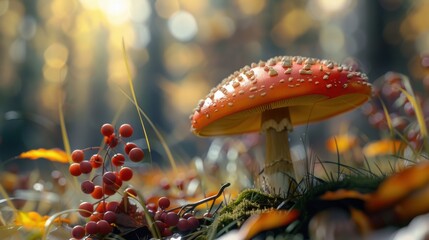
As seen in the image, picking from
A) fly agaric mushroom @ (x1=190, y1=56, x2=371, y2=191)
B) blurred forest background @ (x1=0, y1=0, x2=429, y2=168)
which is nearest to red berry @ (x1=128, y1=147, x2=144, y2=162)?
fly agaric mushroom @ (x1=190, y1=56, x2=371, y2=191)

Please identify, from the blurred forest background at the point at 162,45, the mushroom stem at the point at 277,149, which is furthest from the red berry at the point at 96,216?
A: the blurred forest background at the point at 162,45

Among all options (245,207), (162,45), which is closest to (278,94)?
(245,207)

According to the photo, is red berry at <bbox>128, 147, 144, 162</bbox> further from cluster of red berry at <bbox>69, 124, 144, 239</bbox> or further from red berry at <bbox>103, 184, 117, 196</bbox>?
red berry at <bbox>103, 184, 117, 196</bbox>

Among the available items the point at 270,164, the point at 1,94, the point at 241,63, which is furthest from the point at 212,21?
the point at 270,164

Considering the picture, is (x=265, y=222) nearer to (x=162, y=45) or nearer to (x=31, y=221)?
(x=31, y=221)

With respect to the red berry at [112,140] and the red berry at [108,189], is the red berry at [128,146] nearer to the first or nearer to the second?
the red berry at [112,140]

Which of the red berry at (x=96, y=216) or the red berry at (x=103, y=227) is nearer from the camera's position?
the red berry at (x=103, y=227)

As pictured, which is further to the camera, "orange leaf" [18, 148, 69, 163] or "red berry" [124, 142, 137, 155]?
"orange leaf" [18, 148, 69, 163]
